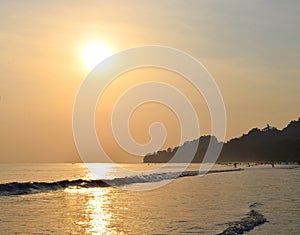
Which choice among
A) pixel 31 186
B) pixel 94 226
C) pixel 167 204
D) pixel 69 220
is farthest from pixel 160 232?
pixel 31 186

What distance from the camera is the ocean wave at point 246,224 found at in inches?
960

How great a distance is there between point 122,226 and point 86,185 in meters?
46.4

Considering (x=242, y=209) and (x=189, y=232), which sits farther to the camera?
(x=242, y=209)

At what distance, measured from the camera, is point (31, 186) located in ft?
207

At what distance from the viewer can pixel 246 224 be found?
26.5 m

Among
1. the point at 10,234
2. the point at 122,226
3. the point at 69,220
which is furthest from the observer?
the point at 69,220

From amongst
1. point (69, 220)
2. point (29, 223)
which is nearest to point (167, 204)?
point (69, 220)

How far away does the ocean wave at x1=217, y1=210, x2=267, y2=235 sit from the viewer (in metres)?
24.4

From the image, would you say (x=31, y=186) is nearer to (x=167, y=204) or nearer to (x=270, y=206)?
(x=167, y=204)

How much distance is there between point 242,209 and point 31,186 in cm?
3649

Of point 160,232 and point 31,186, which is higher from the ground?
point 31,186

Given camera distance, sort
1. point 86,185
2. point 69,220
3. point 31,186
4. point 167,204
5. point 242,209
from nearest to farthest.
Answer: point 69,220
point 242,209
point 167,204
point 31,186
point 86,185

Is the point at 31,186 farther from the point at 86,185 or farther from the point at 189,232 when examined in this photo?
the point at 189,232

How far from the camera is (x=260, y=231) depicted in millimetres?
24750
